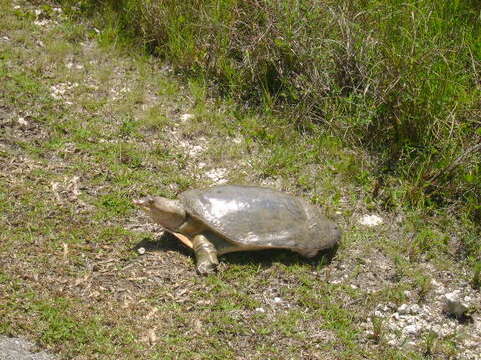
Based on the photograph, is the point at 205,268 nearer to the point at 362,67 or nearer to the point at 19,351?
the point at 19,351

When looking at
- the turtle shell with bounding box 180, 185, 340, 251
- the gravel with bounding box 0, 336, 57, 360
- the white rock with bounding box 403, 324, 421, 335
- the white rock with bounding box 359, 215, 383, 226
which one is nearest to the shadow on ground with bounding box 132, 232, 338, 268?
the turtle shell with bounding box 180, 185, 340, 251

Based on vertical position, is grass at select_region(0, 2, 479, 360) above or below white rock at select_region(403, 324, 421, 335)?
above

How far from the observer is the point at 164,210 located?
393 centimetres

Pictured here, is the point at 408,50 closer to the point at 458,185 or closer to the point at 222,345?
the point at 458,185

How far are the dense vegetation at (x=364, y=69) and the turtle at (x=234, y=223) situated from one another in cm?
89

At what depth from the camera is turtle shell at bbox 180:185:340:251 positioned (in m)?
3.86

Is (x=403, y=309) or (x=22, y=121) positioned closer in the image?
(x=403, y=309)

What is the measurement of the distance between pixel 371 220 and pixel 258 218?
956mm

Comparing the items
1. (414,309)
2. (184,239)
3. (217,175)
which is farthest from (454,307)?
(217,175)

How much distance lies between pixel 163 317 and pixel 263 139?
2.01 meters

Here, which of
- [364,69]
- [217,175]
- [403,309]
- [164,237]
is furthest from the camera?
[364,69]

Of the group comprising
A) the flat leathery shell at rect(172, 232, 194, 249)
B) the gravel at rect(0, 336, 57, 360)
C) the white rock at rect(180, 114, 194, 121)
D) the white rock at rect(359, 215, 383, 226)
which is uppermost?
the gravel at rect(0, 336, 57, 360)

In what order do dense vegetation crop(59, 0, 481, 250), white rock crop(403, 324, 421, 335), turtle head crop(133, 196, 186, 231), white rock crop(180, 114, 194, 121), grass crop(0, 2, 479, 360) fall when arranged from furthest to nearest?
white rock crop(180, 114, 194, 121), dense vegetation crop(59, 0, 481, 250), turtle head crop(133, 196, 186, 231), white rock crop(403, 324, 421, 335), grass crop(0, 2, 479, 360)

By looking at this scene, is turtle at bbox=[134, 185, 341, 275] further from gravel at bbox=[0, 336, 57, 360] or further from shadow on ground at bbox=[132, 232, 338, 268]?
gravel at bbox=[0, 336, 57, 360]
